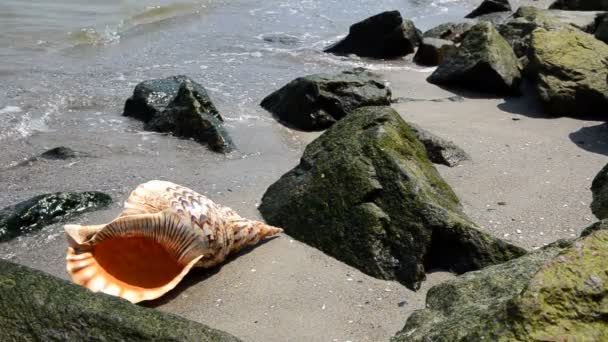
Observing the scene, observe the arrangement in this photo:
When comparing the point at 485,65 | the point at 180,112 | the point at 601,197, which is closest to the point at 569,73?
the point at 485,65

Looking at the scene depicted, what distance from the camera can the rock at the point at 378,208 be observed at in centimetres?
391

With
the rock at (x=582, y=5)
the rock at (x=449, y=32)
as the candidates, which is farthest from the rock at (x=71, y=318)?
the rock at (x=582, y=5)

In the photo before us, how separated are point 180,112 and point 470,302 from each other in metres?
4.50

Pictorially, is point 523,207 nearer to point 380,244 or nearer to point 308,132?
point 380,244

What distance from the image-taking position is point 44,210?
15.5 ft

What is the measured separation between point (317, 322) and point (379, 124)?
1439mm

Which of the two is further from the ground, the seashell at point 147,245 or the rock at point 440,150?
the seashell at point 147,245

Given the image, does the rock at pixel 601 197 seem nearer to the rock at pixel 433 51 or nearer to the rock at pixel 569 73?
the rock at pixel 569 73

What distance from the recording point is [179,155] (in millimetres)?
6215

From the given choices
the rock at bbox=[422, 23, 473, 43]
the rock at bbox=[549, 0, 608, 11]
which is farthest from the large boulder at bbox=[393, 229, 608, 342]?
the rock at bbox=[549, 0, 608, 11]

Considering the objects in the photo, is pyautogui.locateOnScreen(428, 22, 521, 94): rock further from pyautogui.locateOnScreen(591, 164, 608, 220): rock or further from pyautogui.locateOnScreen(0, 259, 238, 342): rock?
pyautogui.locateOnScreen(0, 259, 238, 342): rock

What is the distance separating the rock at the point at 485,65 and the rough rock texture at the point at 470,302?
5.24 m

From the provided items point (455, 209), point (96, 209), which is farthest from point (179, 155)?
point (455, 209)

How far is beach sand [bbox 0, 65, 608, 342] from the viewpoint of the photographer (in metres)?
3.59
